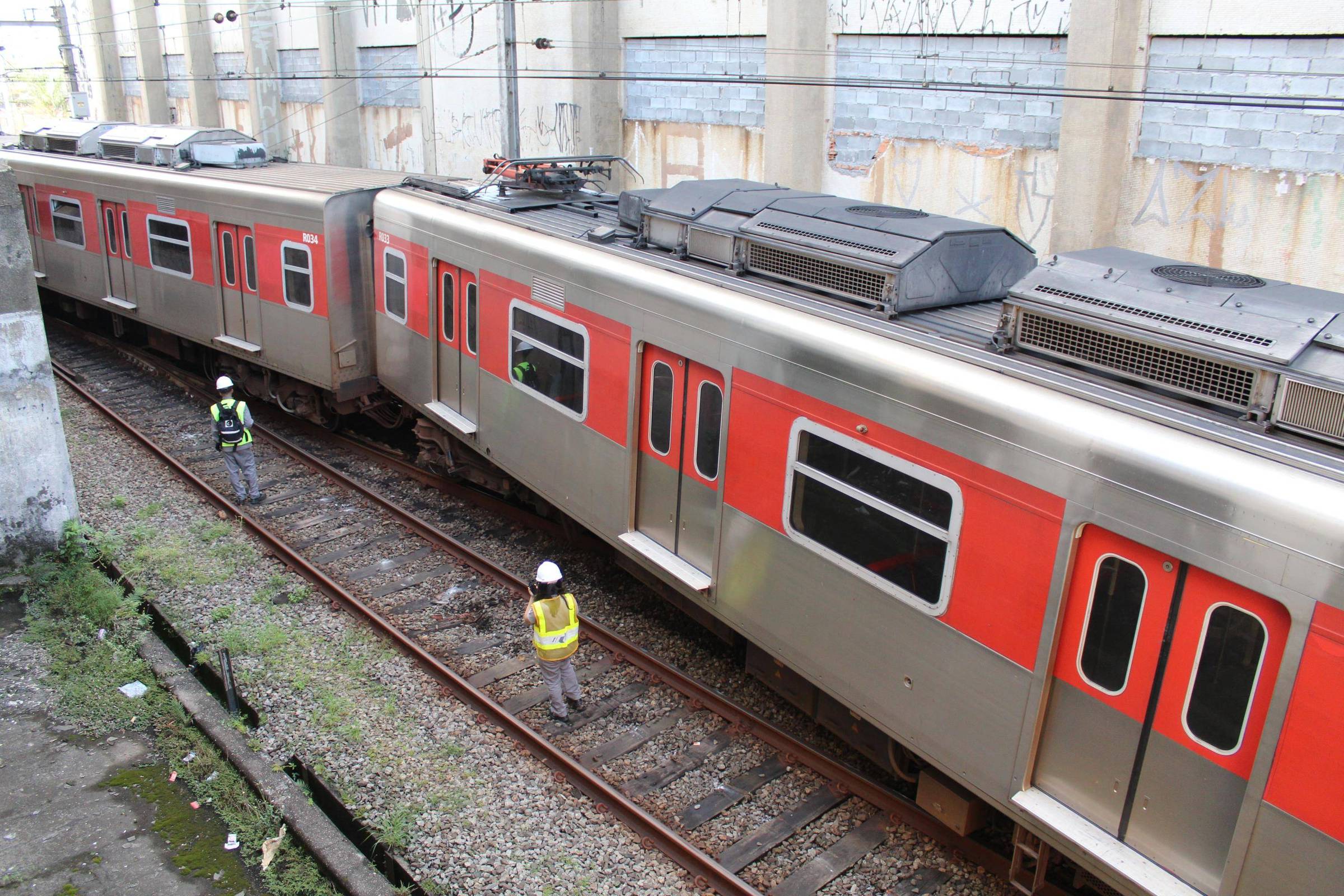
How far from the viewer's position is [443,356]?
34.5 feet

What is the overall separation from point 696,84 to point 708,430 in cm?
1230

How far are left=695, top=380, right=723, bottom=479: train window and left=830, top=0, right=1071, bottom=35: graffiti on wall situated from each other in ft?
25.8

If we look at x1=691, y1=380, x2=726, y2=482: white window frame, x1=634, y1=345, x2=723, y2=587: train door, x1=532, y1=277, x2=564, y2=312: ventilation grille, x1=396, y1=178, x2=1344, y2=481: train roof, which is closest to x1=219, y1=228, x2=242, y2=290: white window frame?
x1=532, y1=277, x2=564, y2=312: ventilation grille

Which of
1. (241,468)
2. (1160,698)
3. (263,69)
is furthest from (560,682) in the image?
(263,69)

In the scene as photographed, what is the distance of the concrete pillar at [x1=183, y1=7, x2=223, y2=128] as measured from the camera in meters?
33.5

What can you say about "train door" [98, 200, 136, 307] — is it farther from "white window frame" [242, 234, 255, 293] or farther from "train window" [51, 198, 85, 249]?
"white window frame" [242, 234, 255, 293]

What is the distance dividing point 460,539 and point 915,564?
20.6ft

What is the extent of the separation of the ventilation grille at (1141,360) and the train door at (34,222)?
682 inches

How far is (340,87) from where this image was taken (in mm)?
26812

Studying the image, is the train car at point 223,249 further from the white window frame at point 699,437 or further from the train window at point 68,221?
the white window frame at point 699,437

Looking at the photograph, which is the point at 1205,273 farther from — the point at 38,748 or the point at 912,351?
the point at 38,748

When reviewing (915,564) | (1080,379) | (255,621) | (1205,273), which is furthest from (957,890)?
(255,621)

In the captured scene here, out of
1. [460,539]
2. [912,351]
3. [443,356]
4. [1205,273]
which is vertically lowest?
[460,539]

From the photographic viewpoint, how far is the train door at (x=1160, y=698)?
3982 mm
